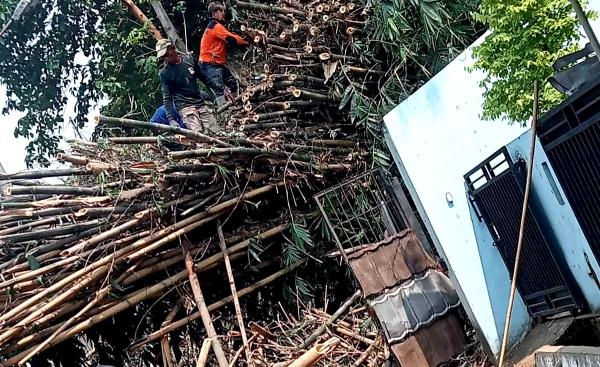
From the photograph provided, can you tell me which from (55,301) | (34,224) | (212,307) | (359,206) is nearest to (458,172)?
(359,206)

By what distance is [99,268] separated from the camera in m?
5.21

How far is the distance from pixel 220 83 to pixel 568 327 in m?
5.20

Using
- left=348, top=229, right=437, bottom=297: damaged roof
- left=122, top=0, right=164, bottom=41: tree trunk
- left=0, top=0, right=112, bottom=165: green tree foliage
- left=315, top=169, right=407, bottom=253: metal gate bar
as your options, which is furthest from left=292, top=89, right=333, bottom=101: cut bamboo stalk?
left=0, top=0, right=112, bottom=165: green tree foliage

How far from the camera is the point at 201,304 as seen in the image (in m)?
5.63

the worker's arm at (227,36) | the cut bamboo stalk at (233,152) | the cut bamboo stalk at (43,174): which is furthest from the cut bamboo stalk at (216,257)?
the worker's arm at (227,36)

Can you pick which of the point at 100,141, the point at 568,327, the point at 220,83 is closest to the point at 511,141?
the point at 568,327

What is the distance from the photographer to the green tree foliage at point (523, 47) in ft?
12.5

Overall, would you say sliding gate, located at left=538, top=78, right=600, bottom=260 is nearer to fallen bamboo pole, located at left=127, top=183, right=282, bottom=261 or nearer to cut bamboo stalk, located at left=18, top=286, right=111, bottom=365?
fallen bamboo pole, located at left=127, top=183, right=282, bottom=261

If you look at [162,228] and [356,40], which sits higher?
[356,40]

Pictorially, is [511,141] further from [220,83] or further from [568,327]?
[220,83]

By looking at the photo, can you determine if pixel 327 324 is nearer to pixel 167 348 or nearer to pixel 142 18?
pixel 167 348

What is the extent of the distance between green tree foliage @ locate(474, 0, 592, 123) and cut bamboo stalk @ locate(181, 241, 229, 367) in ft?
9.51

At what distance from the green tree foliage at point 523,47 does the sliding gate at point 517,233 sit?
0.37 meters

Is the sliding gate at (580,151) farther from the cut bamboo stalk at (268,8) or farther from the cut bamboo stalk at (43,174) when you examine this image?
the cut bamboo stalk at (268,8)
